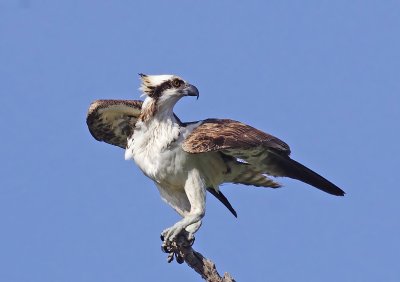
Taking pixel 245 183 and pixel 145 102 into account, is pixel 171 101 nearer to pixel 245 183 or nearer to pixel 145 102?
pixel 145 102

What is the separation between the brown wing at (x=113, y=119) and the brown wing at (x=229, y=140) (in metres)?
1.25

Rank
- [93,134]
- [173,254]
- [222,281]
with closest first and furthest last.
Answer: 1. [222,281]
2. [173,254]
3. [93,134]

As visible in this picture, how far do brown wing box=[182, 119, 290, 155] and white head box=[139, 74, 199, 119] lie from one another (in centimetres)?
56

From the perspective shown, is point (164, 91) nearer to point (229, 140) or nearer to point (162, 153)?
point (162, 153)

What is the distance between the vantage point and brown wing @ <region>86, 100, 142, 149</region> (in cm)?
1712

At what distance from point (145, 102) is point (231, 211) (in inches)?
75.9

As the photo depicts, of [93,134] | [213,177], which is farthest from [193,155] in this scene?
[93,134]

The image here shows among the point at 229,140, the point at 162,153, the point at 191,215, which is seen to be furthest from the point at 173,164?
the point at 229,140

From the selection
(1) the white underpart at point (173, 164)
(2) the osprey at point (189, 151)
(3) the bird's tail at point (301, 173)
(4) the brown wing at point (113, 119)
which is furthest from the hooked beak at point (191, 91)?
(3) the bird's tail at point (301, 173)

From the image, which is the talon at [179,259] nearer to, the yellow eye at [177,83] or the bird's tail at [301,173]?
the bird's tail at [301,173]

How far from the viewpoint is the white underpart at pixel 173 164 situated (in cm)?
1623

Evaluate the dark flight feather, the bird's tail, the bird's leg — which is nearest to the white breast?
the bird's leg

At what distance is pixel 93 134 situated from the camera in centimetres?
1772

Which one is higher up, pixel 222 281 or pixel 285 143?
pixel 285 143
